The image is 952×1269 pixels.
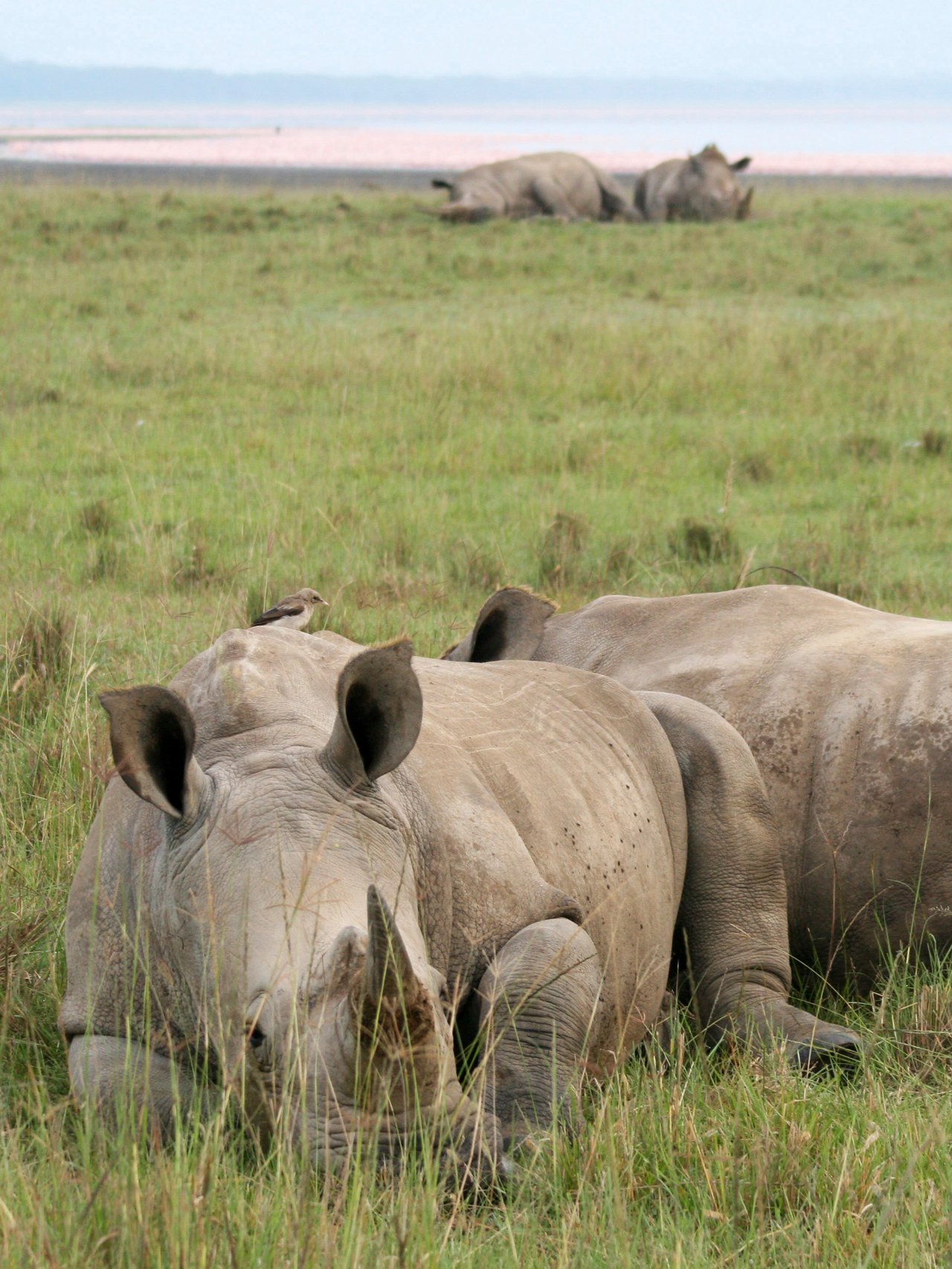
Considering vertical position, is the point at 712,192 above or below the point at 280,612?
above

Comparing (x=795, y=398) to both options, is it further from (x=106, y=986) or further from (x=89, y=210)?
(x=89, y=210)

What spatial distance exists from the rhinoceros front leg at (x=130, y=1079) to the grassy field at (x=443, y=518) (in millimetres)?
96

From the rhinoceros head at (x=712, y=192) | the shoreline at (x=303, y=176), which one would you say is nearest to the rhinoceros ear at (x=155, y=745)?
the rhinoceros head at (x=712, y=192)

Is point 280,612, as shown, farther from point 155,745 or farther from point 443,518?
point 443,518

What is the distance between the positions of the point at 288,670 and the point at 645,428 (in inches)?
278

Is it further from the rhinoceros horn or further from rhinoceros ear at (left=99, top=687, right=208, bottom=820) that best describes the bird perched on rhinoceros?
the rhinoceros horn

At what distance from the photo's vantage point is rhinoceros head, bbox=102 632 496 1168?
227 cm

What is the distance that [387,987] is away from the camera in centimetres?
222

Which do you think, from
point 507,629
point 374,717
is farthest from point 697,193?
point 374,717

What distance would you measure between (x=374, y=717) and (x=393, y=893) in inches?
12.4

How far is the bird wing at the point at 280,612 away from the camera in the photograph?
13.0 feet

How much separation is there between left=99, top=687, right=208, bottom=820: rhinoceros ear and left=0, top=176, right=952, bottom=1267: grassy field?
0.48 m

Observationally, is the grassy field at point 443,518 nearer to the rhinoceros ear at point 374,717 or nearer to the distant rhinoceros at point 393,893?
the distant rhinoceros at point 393,893

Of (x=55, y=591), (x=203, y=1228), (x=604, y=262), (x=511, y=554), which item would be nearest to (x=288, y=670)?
(x=203, y=1228)
